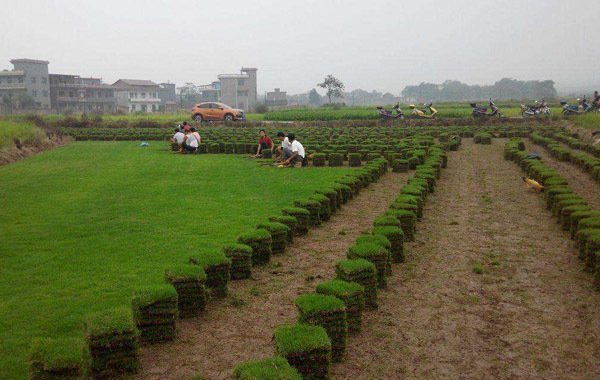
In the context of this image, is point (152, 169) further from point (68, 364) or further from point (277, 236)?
point (68, 364)

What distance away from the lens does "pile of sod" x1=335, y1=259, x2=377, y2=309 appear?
22.7 feet

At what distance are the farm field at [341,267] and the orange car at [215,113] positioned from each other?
25.8 m

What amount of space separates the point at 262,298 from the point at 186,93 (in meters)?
105

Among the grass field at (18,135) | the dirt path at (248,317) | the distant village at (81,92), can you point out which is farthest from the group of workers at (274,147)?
the distant village at (81,92)

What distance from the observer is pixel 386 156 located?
21078mm

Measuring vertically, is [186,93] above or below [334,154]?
above

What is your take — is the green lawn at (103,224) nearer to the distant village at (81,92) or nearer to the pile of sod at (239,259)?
the pile of sod at (239,259)

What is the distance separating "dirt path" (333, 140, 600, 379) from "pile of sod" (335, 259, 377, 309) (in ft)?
0.70

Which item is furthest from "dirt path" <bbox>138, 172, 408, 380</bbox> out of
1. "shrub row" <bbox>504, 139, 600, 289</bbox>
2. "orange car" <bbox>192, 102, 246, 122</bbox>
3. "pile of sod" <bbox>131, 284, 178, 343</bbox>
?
"orange car" <bbox>192, 102, 246, 122</bbox>

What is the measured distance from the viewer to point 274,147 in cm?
2444

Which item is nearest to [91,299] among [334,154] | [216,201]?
[216,201]

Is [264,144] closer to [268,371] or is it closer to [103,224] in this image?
[103,224]

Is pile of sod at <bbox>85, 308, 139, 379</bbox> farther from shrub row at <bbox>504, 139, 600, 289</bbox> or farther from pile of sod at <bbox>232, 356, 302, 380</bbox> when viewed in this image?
shrub row at <bbox>504, 139, 600, 289</bbox>

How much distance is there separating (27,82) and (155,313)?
7085cm
